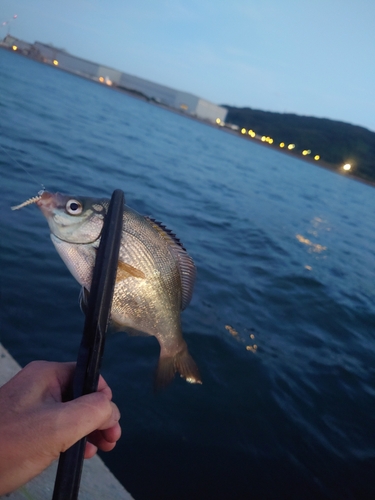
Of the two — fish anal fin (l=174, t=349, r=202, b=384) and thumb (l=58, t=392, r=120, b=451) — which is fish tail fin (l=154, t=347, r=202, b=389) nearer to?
fish anal fin (l=174, t=349, r=202, b=384)

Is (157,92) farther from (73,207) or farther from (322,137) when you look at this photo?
(73,207)

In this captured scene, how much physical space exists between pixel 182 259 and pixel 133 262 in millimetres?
361

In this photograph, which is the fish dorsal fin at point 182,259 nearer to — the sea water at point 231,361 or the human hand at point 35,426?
the human hand at point 35,426

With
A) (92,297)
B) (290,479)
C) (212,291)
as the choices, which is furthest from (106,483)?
(212,291)

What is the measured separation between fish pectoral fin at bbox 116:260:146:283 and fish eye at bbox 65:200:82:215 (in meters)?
0.34

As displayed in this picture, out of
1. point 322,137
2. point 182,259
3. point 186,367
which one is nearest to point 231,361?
point 186,367

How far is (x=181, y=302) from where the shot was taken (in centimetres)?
221

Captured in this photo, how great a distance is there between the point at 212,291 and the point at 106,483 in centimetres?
474

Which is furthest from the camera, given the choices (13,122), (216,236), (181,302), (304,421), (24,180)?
(13,122)

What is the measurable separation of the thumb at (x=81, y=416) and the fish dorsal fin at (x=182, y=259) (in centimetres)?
90

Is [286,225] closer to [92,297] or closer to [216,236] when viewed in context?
[216,236]

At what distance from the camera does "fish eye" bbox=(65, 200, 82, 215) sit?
1.78m

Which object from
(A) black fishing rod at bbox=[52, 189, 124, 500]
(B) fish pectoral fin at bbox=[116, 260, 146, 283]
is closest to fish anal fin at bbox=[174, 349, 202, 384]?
(B) fish pectoral fin at bbox=[116, 260, 146, 283]

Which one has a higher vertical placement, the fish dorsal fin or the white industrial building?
the white industrial building
